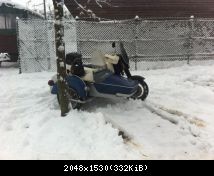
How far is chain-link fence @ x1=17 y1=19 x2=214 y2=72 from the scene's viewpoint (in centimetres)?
1355

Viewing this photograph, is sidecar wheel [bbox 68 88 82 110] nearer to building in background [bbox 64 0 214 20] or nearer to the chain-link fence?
the chain-link fence

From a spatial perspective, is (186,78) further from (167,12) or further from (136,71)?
(167,12)

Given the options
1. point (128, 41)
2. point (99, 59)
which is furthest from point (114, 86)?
point (128, 41)

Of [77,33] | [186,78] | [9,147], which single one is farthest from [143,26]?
[9,147]

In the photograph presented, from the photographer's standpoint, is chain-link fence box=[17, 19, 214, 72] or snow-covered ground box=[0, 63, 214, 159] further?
chain-link fence box=[17, 19, 214, 72]

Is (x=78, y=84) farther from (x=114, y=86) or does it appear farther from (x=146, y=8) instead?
(x=146, y=8)

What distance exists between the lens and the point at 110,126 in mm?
6398

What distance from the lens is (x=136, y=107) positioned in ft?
25.6

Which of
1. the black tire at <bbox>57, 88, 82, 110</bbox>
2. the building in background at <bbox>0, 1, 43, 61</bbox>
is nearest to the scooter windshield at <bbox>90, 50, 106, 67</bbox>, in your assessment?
the black tire at <bbox>57, 88, 82, 110</bbox>

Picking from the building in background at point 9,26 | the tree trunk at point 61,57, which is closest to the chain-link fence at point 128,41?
the building in background at point 9,26

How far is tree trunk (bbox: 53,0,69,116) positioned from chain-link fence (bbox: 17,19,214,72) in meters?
5.83

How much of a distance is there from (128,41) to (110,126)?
25.3 feet

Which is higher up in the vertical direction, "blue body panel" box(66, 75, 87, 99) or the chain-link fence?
the chain-link fence
